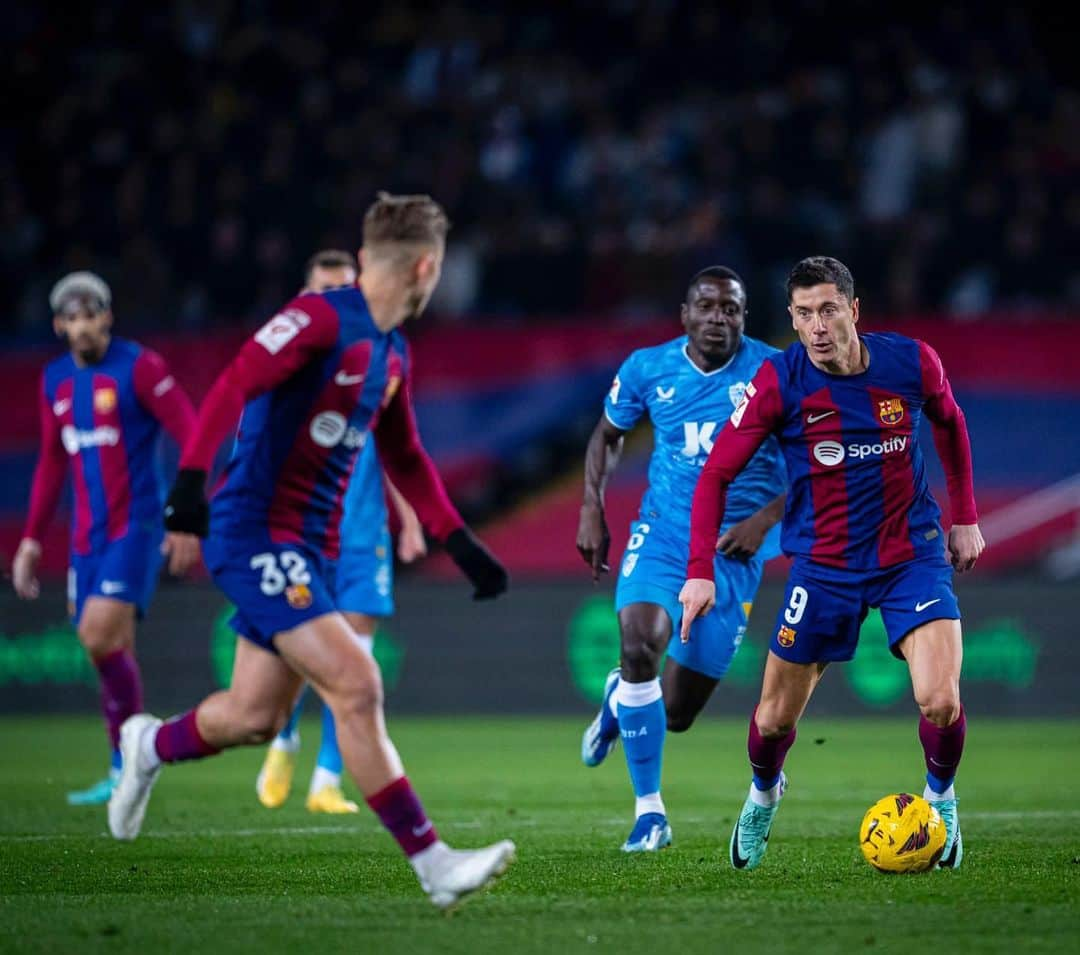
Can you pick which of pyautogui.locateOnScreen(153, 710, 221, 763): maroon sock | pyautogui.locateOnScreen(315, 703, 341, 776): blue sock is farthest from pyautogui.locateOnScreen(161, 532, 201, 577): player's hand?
pyautogui.locateOnScreen(315, 703, 341, 776): blue sock

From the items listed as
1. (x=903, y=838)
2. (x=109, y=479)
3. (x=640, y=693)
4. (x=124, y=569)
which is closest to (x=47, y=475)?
(x=109, y=479)

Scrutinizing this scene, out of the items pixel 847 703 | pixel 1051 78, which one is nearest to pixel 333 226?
pixel 847 703

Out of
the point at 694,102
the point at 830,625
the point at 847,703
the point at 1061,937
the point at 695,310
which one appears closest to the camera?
the point at 1061,937

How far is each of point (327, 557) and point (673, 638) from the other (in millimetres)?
2763

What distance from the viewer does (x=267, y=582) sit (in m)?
5.88

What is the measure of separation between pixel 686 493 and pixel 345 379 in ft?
8.74

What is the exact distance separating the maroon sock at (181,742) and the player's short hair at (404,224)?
1.85m

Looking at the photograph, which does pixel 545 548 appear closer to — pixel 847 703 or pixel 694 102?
pixel 847 703

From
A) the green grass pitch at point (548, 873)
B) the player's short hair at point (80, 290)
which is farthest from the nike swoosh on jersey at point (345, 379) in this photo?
the player's short hair at point (80, 290)

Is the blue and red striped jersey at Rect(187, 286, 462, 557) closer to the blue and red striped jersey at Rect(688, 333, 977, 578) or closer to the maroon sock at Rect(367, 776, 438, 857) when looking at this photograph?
the maroon sock at Rect(367, 776, 438, 857)

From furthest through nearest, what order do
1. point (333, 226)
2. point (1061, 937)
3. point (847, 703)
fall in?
point (333, 226)
point (847, 703)
point (1061, 937)

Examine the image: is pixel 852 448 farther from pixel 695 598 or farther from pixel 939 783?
pixel 939 783

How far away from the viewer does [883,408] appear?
681 centimetres

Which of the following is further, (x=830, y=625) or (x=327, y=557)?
(x=830, y=625)
